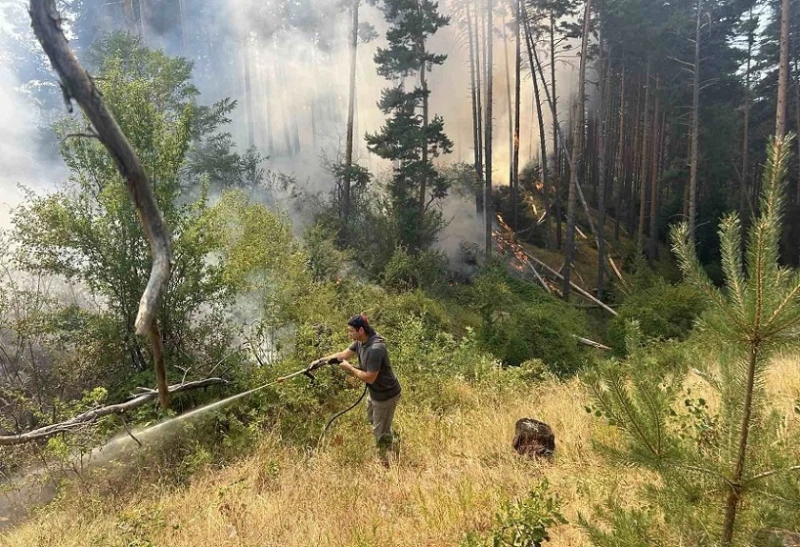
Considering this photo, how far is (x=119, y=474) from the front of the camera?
5.39 m

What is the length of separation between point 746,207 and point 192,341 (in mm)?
24427

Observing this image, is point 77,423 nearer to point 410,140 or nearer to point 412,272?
point 412,272

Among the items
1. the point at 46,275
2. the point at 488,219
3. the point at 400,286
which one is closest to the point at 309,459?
the point at 46,275

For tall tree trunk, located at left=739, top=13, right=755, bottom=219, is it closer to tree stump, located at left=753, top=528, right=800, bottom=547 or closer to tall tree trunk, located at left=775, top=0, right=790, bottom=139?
tall tree trunk, located at left=775, top=0, right=790, bottom=139

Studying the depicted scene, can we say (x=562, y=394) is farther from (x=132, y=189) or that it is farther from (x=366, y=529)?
(x=132, y=189)

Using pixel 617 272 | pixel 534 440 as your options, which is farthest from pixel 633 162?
pixel 534 440

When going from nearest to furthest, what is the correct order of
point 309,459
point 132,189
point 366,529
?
point 132,189 → point 366,529 → point 309,459

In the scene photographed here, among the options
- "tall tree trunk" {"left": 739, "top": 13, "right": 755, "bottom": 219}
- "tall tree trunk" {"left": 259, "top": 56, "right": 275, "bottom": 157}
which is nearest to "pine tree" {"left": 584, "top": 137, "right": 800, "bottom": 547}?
"tall tree trunk" {"left": 739, "top": 13, "right": 755, "bottom": 219}

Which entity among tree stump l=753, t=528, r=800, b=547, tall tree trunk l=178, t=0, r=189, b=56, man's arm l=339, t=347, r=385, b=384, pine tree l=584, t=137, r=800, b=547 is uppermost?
tall tree trunk l=178, t=0, r=189, b=56

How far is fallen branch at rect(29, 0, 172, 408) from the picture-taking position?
1.53 metres

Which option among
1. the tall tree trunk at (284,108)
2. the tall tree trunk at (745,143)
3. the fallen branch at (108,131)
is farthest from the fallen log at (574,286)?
the tall tree trunk at (284,108)

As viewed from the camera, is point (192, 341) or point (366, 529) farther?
point (192, 341)

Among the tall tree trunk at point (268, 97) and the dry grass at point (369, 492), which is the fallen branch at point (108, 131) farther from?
the tall tree trunk at point (268, 97)

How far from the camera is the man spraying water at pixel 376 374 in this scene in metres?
4.59
